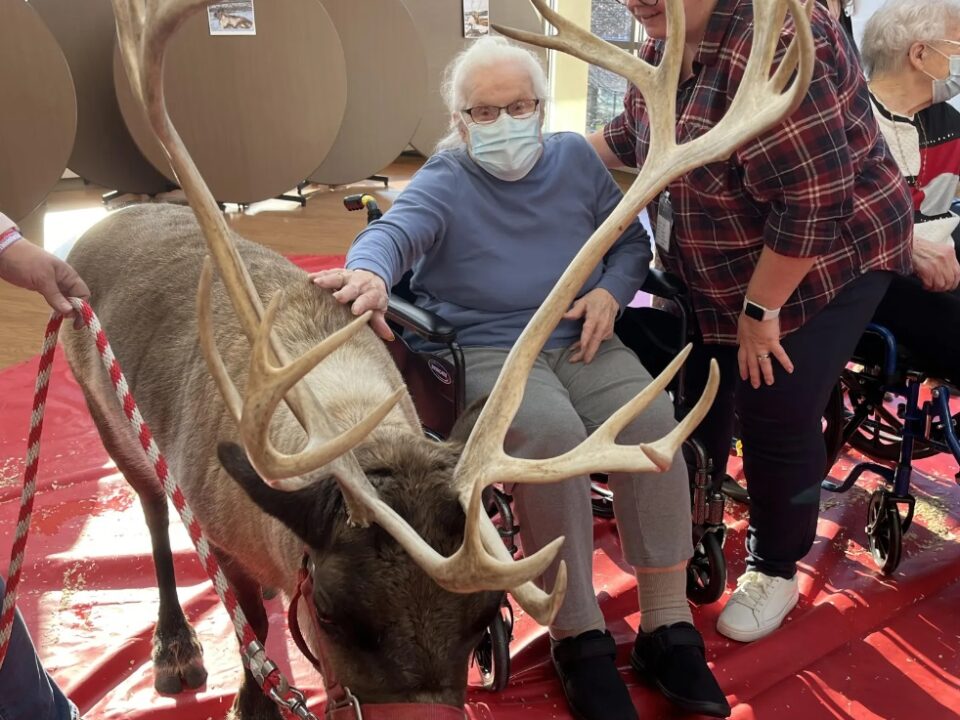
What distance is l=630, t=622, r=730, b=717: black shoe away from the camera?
6.05 feet

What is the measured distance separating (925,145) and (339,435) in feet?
7.19

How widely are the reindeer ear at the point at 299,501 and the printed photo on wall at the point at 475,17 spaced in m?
7.50

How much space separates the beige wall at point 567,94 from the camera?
8508 mm

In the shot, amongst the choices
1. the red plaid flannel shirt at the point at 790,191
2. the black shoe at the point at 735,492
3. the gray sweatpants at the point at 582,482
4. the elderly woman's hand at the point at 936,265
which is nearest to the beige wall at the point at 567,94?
the black shoe at the point at 735,492

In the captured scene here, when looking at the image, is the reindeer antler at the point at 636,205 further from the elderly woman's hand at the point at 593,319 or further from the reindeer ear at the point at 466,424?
the elderly woman's hand at the point at 593,319

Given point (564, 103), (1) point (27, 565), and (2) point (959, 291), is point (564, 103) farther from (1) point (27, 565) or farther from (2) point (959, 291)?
(1) point (27, 565)

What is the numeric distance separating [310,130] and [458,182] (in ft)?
15.3

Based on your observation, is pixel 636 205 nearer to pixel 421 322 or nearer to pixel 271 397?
pixel 421 322

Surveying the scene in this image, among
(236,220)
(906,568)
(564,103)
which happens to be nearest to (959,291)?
(906,568)

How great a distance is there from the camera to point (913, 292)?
2.33 m

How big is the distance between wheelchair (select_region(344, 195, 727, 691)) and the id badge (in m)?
0.08

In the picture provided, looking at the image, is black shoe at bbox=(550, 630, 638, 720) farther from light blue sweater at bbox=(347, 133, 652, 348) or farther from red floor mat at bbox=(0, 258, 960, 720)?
light blue sweater at bbox=(347, 133, 652, 348)

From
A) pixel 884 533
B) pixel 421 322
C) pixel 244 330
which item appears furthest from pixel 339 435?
pixel 884 533

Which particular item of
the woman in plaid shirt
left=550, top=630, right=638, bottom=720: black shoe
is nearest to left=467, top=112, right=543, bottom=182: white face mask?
the woman in plaid shirt
